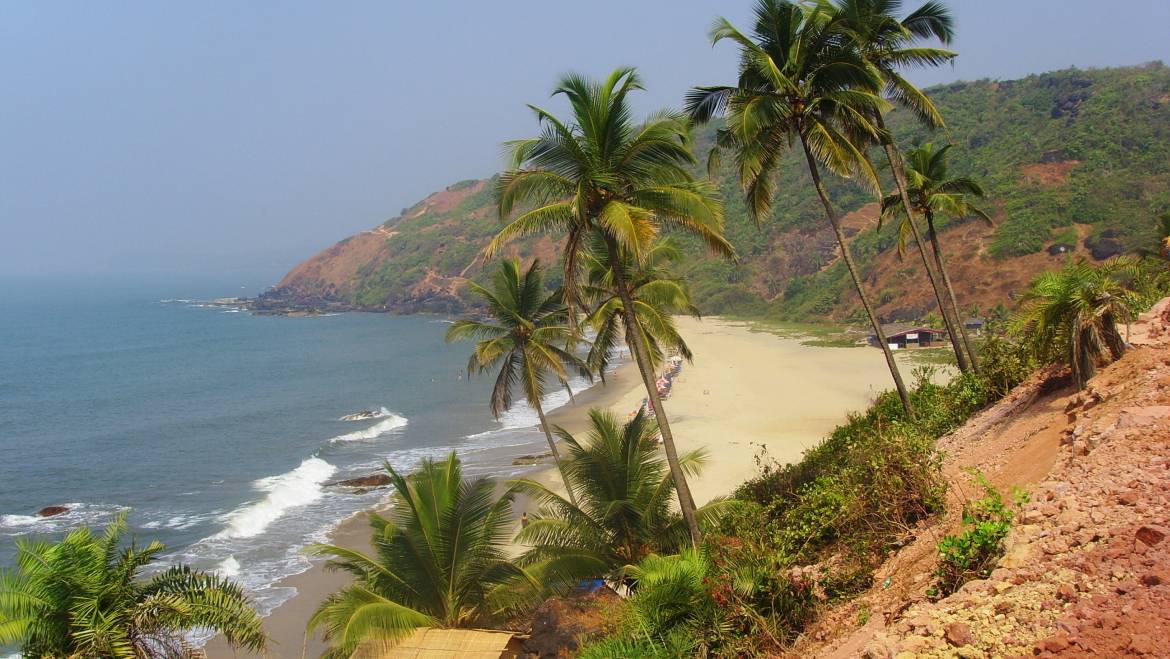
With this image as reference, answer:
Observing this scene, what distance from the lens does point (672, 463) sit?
1112 centimetres

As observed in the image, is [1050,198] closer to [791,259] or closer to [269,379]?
[791,259]

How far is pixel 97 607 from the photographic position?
827cm

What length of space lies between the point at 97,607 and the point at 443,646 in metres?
3.87

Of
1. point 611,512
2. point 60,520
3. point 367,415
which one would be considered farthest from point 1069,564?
point 367,415

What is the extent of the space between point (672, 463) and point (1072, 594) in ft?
22.8

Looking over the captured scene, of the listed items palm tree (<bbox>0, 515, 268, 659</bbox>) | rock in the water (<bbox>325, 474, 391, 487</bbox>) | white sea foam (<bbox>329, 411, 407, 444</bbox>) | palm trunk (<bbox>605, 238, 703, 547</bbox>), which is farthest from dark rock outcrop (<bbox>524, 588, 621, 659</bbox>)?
white sea foam (<bbox>329, 411, 407, 444</bbox>)

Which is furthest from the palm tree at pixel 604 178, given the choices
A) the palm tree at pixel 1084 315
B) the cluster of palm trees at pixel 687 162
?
the palm tree at pixel 1084 315

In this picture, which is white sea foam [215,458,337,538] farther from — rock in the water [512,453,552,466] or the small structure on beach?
the small structure on beach

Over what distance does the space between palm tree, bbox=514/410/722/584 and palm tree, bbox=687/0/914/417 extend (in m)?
4.63

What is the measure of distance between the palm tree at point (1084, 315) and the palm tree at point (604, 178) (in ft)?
13.4

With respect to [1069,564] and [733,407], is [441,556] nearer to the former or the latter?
[1069,564]

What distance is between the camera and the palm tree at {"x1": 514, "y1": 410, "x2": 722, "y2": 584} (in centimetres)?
1172

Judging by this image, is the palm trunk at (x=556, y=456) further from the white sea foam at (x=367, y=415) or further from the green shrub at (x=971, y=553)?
the white sea foam at (x=367, y=415)

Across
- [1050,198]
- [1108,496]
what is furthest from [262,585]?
[1050,198]
